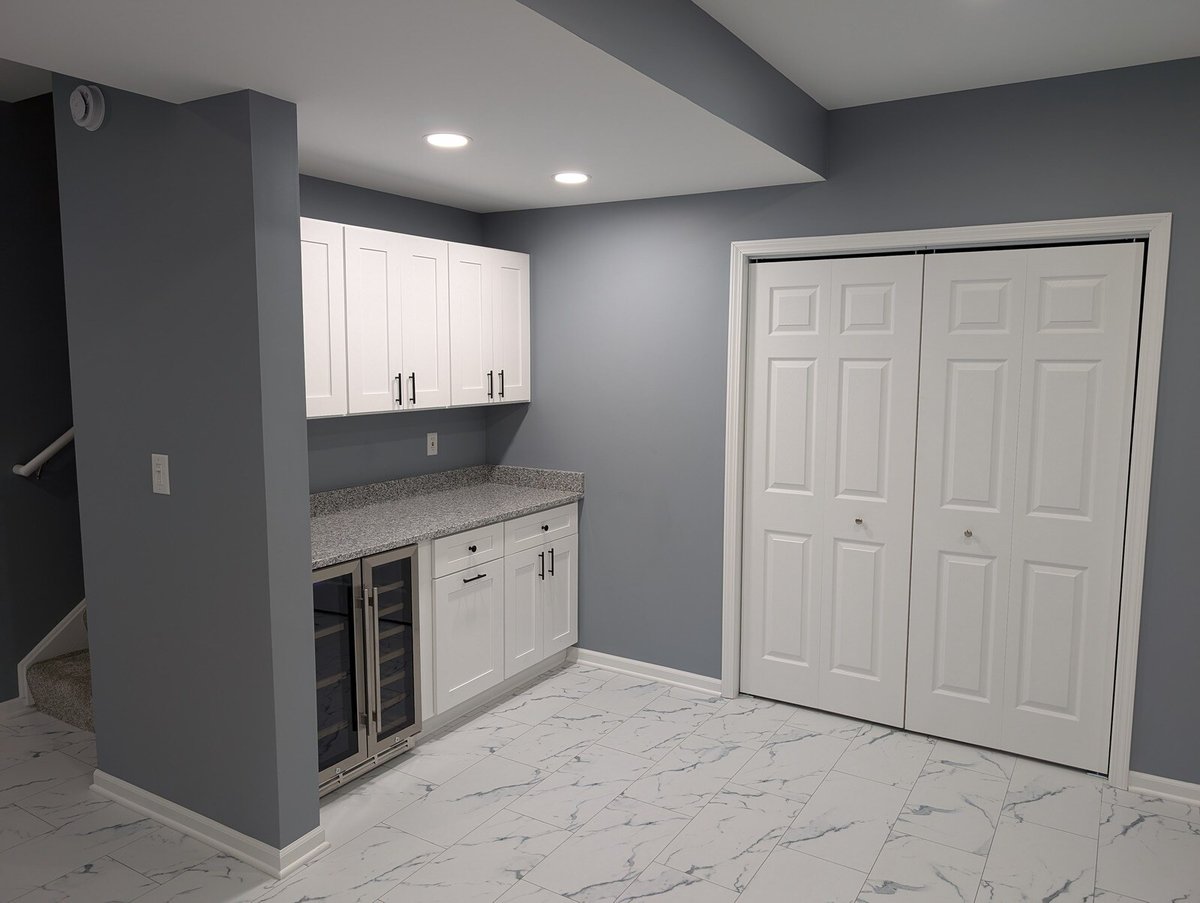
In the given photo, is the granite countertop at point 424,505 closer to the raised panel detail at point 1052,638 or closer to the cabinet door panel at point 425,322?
the cabinet door panel at point 425,322

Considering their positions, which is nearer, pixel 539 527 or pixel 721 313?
pixel 721 313

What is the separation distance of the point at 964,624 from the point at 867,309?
1309 mm

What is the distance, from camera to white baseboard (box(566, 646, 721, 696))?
155 inches

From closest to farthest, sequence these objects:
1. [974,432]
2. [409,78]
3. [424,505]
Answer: [409,78] → [974,432] → [424,505]

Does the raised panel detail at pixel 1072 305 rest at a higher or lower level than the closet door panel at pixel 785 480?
higher

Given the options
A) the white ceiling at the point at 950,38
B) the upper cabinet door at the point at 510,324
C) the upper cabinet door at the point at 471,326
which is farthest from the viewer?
the upper cabinet door at the point at 510,324

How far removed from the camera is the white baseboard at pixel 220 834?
2553 millimetres

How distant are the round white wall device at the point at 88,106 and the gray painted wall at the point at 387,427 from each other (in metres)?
0.90

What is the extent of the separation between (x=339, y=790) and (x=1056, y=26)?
3386mm

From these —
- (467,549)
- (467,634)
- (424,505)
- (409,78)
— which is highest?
(409,78)

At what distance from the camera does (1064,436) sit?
310cm

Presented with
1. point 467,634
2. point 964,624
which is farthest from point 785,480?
point 467,634

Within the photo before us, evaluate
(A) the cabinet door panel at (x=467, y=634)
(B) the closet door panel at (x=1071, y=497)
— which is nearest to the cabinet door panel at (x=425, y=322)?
(A) the cabinet door panel at (x=467, y=634)

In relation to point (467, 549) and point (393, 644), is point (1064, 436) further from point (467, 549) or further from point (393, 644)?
point (393, 644)
